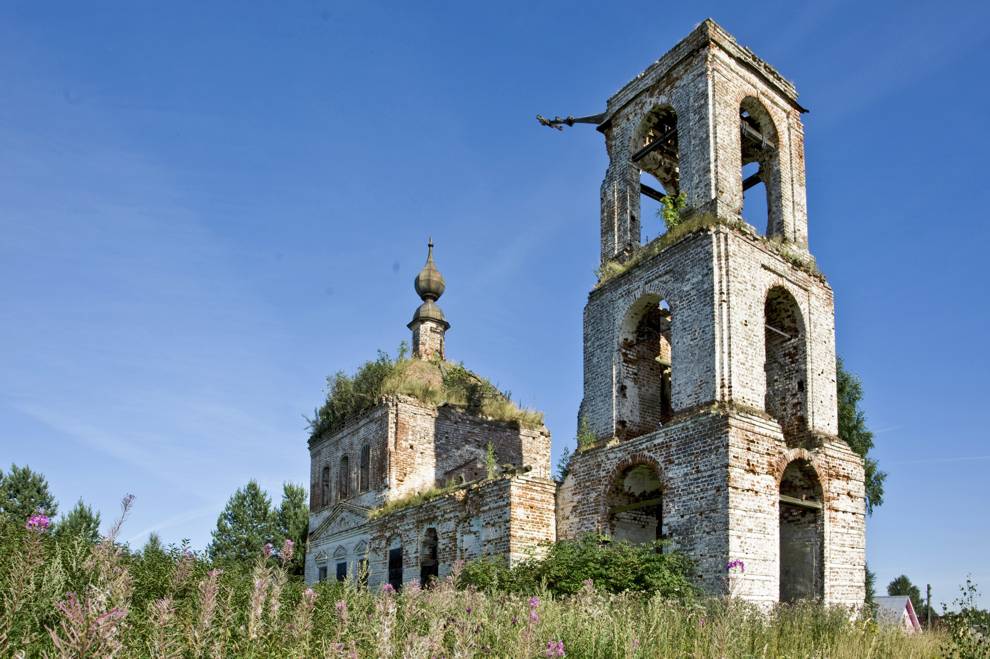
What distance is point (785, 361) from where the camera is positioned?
15.0m

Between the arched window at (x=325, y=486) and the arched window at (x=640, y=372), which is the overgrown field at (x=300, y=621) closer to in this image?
the arched window at (x=640, y=372)

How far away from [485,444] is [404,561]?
254 inches

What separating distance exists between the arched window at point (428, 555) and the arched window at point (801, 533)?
734cm

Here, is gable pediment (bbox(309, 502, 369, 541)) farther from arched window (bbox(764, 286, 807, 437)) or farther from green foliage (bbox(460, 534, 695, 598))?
arched window (bbox(764, 286, 807, 437))

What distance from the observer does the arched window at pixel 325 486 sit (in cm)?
2603

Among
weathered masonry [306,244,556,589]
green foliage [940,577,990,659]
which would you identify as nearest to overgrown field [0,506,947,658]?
green foliage [940,577,990,659]

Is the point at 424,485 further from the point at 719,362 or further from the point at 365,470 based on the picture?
the point at 719,362

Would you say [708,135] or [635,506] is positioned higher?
[708,135]

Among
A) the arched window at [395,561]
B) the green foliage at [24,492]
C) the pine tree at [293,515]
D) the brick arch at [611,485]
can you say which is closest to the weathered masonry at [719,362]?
the brick arch at [611,485]

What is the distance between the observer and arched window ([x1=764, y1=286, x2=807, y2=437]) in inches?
572

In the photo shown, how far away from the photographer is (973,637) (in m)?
6.76

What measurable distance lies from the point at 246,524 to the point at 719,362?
25566mm

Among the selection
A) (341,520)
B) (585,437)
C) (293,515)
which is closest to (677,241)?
(585,437)

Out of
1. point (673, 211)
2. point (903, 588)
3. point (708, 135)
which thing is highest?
point (708, 135)
